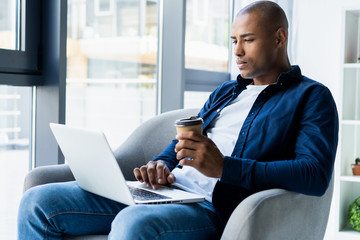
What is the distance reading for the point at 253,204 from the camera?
4.10 ft

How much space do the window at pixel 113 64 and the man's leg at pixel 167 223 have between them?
4.37 feet

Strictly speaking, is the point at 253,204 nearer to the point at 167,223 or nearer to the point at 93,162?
the point at 167,223

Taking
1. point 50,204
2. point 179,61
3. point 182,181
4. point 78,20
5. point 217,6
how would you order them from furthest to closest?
point 217,6 < point 179,61 < point 78,20 < point 182,181 < point 50,204

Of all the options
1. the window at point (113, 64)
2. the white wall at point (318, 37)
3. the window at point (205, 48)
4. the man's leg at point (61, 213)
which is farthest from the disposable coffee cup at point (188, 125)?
the white wall at point (318, 37)

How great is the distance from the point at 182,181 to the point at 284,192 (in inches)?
16.2

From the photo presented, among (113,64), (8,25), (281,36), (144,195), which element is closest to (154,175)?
(144,195)

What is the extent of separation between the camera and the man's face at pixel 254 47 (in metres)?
1.64

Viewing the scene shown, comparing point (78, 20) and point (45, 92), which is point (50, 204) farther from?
point (78, 20)

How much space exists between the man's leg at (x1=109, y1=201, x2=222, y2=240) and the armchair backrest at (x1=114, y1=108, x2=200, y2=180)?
548 millimetres

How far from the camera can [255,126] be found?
5.08 ft

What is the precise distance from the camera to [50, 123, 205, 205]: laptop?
1.32 meters

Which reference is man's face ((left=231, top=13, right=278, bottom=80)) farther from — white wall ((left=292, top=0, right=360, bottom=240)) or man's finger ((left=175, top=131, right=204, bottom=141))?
white wall ((left=292, top=0, right=360, bottom=240))

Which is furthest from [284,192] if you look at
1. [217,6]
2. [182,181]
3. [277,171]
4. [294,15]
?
[217,6]

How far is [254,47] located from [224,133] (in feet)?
1.04
